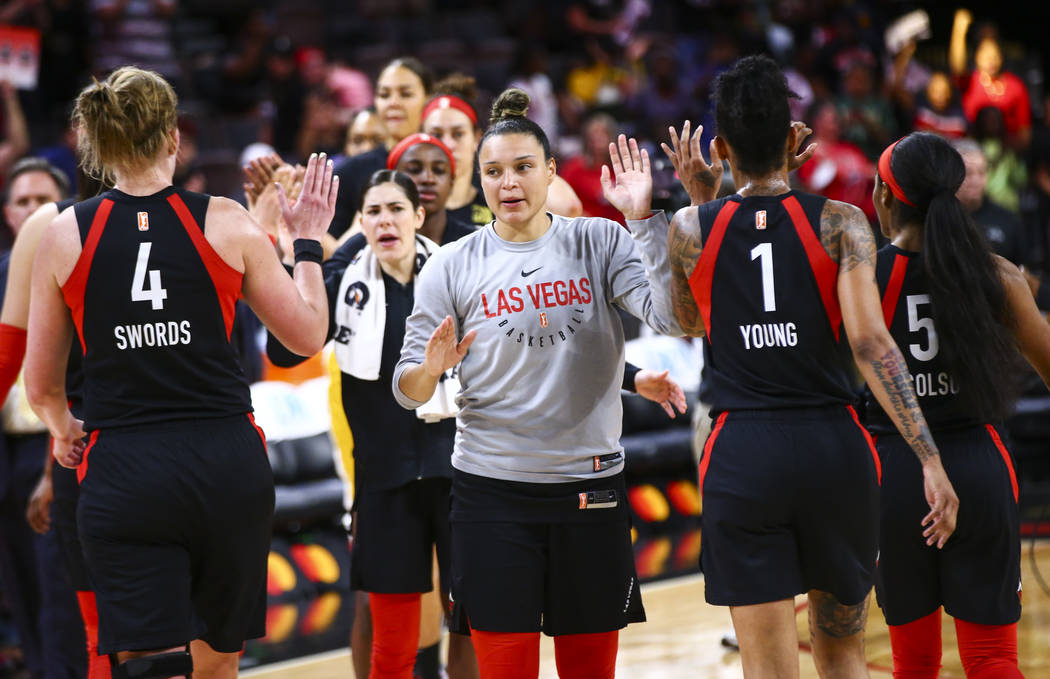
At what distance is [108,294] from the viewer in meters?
3.01

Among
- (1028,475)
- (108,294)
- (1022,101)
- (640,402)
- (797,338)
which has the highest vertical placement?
(1022,101)

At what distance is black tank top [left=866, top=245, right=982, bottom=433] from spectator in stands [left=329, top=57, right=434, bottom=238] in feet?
9.06

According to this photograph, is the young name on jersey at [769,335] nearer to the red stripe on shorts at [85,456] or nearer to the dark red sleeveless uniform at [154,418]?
the dark red sleeveless uniform at [154,418]

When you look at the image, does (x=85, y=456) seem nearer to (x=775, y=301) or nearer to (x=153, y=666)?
(x=153, y=666)

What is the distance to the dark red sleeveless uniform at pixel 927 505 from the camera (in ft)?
10.8

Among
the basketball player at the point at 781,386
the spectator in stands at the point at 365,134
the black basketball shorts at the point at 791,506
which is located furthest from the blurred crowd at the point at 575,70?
the black basketball shorts at the point at 791,506

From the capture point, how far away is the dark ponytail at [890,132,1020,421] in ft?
10.8

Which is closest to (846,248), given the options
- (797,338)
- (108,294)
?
(797,338)

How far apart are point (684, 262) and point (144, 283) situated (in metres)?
1.36

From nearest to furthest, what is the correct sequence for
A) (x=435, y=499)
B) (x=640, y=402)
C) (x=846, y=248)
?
1. (x=846, y=248)
2. (x=435, y=499)
3. (x=640, y=402)

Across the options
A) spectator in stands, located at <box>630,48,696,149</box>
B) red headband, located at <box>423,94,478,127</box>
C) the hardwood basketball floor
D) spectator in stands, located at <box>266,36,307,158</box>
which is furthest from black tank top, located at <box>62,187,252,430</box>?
spectator in stands, located at <box>630,48,696,149</box>

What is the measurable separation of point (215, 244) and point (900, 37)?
38.1 ft

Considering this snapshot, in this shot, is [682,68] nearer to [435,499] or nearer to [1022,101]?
[1022,101]

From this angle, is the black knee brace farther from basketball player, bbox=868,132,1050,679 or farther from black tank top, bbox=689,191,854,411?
basketball player, bbox=868,132,1050,679
